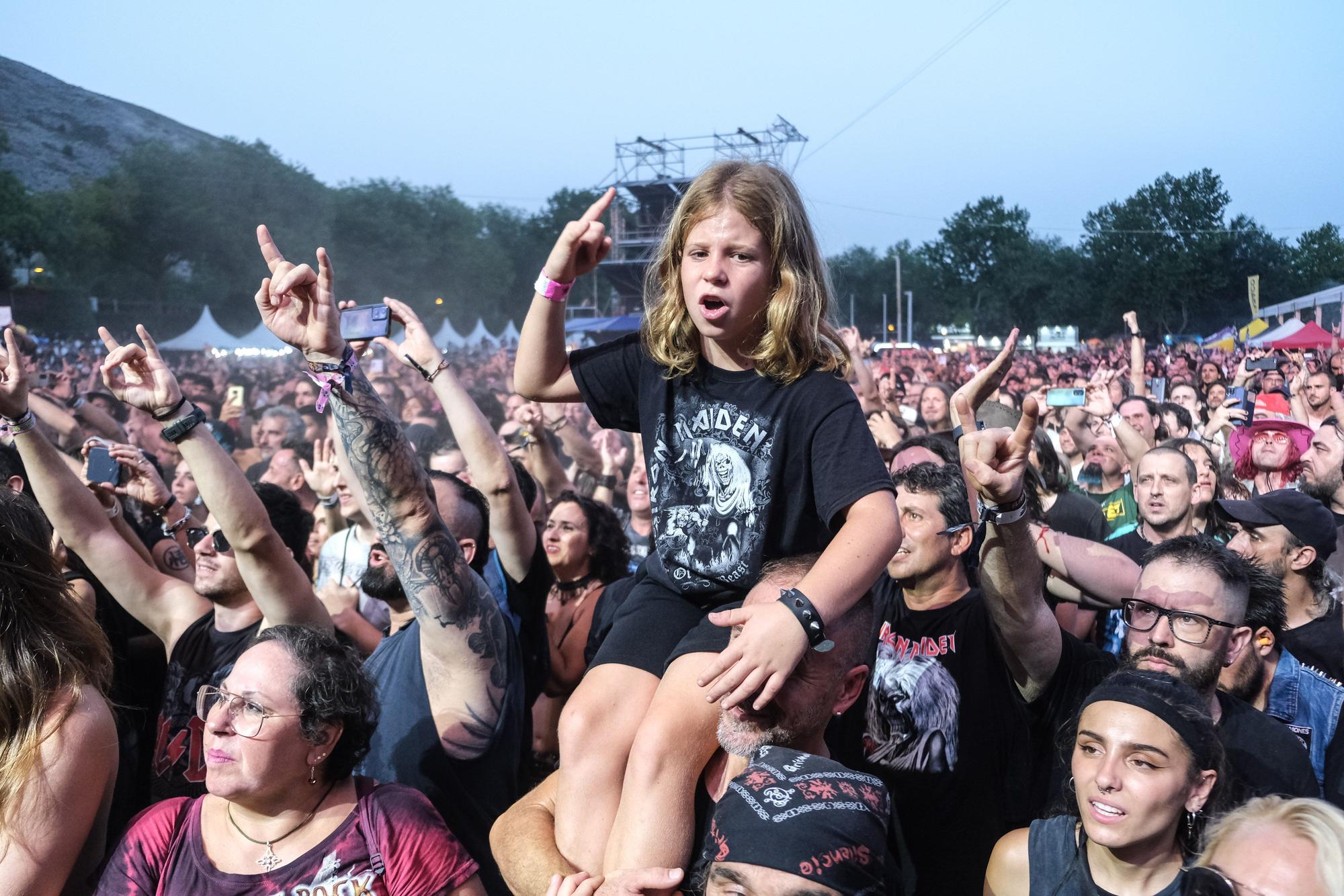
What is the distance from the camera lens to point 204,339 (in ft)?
86.8

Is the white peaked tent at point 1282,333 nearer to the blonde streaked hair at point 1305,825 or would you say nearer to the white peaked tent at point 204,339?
the blonde streaked hair at point 1305,825

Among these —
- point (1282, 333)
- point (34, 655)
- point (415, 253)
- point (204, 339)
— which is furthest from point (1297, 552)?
point (415, 253)

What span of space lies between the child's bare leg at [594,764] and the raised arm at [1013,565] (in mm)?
1180

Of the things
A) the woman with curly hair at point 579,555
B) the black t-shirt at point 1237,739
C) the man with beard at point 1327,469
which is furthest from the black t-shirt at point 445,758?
the man with beard at point 1327,469

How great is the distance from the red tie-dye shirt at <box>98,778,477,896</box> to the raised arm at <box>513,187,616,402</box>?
1105 millimetres

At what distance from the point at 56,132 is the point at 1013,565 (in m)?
60.1

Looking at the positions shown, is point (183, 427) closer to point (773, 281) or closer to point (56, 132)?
point (773, 281)

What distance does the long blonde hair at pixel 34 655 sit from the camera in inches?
90.3

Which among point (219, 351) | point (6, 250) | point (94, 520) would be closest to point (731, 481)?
point (94, 520)

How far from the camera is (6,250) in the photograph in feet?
130

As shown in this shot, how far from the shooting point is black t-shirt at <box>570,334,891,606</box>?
2.35 m

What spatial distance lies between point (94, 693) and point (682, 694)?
1.38 meters

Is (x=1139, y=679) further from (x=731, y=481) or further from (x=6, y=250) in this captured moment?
(x=6, y=250)

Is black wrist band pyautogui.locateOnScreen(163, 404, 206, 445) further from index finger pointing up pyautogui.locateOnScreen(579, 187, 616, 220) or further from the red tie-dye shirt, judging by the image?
index finger pointing up pyautogui.locateOnScreen(579, 187, 616, 220)
